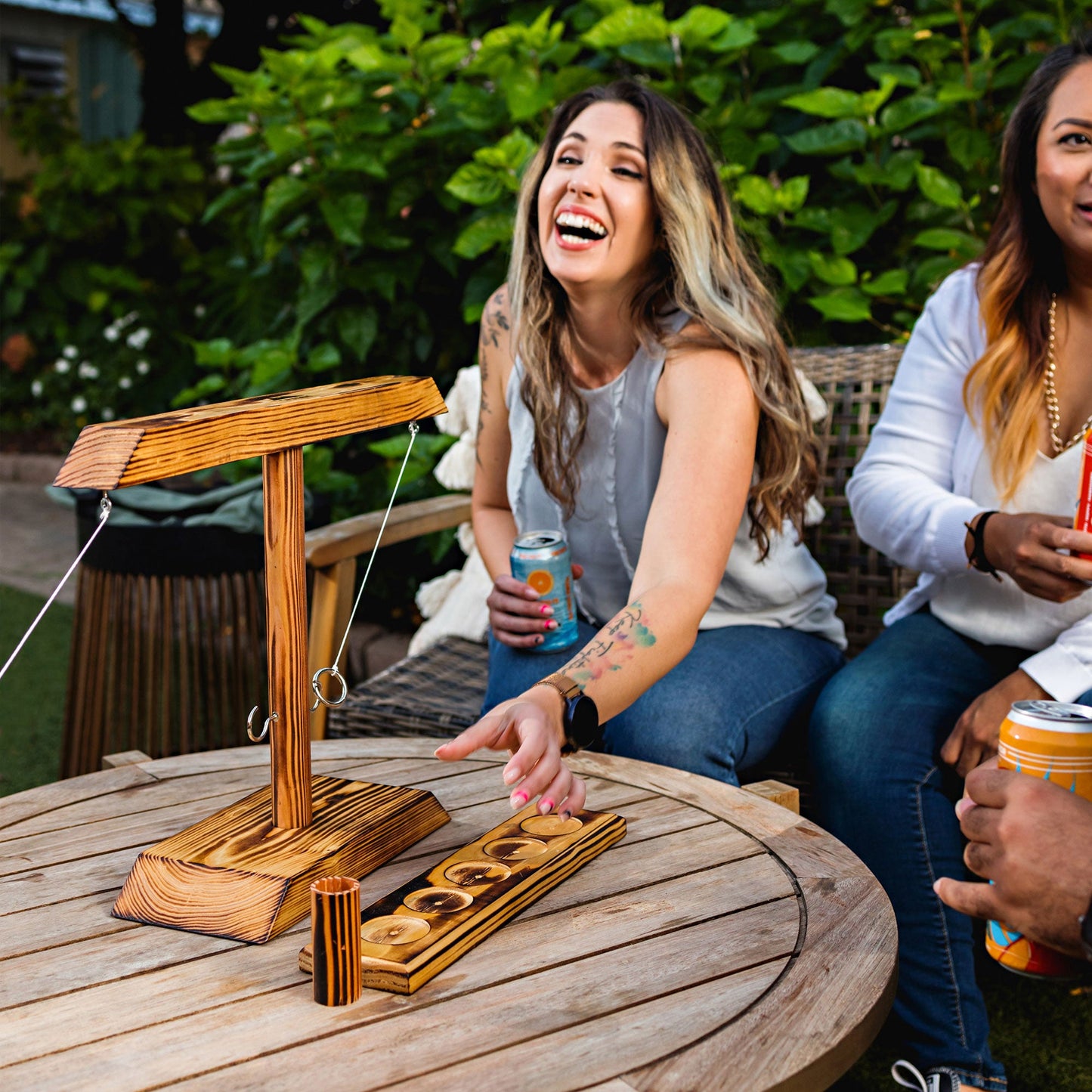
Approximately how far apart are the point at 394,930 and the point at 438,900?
7 centimetres

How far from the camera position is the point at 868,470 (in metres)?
2.12

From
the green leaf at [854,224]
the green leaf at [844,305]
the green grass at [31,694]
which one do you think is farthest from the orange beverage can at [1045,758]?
the green grass at [31,694]

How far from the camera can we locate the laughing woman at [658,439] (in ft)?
5.97

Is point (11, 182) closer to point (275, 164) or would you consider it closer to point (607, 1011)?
point (275, 164)

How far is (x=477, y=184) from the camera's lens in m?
3.00

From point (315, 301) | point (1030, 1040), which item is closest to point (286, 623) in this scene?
point (1030, 1040)

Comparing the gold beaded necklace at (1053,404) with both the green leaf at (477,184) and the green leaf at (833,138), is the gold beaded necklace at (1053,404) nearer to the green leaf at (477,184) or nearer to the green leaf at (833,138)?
the green leaf at (833,138)

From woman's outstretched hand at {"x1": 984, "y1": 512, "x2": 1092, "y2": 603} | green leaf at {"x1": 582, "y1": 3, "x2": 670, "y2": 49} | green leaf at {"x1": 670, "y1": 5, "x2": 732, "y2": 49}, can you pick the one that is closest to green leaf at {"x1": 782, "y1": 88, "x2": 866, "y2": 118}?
green leaf at {"x1": 670, "y1": 5, "x2": 732, "y2": 49}

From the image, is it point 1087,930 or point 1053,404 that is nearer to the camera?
point 1087,930

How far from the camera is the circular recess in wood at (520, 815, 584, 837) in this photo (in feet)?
4.47

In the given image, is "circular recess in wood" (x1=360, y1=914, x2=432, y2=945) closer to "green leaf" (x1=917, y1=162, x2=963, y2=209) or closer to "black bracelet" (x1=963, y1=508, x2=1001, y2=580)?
"black bracelet" (x1=963, y1=508, x2=1001, y2=580)

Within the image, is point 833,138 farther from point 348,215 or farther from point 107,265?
point 107,265

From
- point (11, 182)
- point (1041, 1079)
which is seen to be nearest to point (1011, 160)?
point (1041, 1079)

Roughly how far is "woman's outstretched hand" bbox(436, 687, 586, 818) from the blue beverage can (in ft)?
1.39
